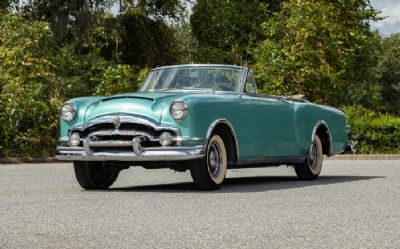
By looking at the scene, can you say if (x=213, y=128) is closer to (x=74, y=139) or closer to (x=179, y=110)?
(x=179, y=110)

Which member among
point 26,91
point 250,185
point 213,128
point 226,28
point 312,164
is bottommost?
point 250,185

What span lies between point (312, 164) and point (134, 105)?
165 inches

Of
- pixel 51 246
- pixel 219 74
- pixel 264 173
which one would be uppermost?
pixel 219 74

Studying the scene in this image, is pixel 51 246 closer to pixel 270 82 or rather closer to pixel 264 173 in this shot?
pixel 264 173

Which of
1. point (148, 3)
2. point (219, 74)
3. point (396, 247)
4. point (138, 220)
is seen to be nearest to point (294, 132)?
point (219, 74)

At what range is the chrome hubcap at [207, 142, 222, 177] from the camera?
36.6 feet

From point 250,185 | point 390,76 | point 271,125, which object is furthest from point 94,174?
point 390,76

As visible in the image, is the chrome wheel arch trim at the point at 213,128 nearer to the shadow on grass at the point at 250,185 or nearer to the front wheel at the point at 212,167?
the front wheel at the point at 212,167

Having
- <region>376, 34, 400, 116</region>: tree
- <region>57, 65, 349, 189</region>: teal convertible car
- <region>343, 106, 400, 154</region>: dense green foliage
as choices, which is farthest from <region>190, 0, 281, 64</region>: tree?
<region>376, 34, 400, 116</region>: tree

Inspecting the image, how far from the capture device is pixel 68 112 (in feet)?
37.2

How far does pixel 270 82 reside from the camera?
30266 mm

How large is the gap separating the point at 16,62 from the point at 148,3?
→ 1286 cm

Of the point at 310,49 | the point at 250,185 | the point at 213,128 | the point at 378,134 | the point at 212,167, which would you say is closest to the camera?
the point at 213,128

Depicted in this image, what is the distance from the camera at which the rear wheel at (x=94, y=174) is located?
11586 millimetres
